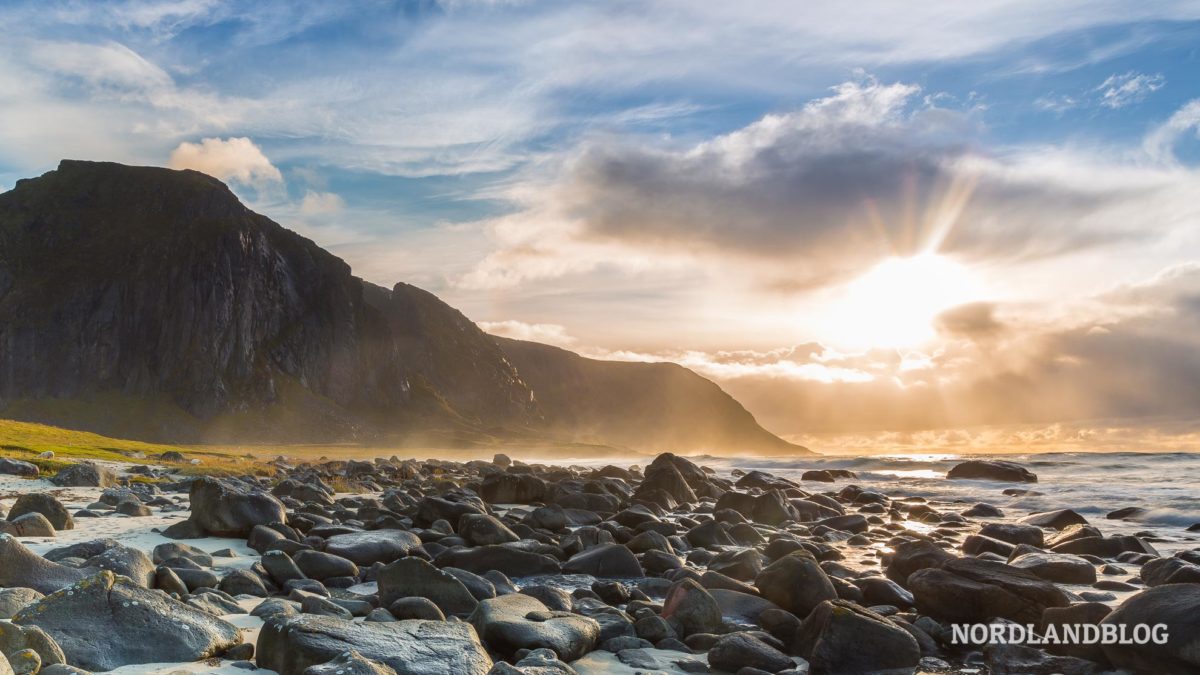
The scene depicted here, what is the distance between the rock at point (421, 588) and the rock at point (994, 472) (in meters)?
37.0

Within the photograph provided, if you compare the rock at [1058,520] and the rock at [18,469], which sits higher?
the rock at [1058,520]

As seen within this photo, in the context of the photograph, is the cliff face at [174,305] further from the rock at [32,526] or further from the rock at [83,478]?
the rock at [32,526]

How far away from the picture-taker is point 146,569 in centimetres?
958

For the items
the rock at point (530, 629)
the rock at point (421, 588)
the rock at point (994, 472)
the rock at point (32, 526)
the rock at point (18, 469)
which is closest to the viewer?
the rock at point (530, 629)

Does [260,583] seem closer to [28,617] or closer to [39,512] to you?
[28,617]

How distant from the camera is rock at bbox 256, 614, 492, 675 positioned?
6695 mm

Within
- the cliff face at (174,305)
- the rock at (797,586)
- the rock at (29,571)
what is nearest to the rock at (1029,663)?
the rock at (797,586)

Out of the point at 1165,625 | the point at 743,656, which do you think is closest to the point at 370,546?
the point at 743,656

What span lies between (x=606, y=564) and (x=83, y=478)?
1836 centimetres

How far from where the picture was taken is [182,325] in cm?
14588

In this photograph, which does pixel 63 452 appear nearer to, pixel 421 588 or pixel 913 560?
pixel 421 588

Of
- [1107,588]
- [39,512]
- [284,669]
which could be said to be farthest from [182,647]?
[1107,588]

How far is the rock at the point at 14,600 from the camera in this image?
729 centimetres

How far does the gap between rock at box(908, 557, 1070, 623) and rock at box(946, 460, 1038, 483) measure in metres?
32.5
